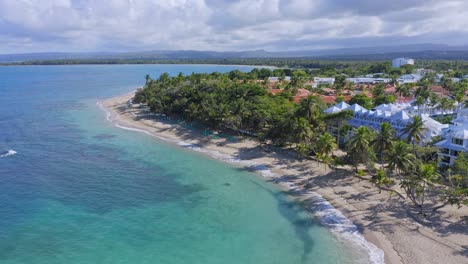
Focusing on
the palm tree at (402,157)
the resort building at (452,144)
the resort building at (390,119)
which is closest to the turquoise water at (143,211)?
the palm tree at (402,157)

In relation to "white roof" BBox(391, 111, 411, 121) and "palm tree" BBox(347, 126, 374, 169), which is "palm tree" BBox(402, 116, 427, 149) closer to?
"palm tree" BBox(347, 126, 374, 169)

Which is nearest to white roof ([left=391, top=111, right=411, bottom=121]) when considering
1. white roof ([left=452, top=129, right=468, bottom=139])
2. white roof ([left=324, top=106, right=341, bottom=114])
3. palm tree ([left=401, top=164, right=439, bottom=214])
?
white roof ([left=324, top=106, right=341, bottom=114])

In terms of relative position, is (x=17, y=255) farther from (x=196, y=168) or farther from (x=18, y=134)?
(x=18, y=134)

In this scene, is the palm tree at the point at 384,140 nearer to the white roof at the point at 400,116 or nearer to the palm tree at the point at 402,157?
the palm tree at the point at 402,157

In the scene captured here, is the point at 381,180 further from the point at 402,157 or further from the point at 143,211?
the point at 143,211

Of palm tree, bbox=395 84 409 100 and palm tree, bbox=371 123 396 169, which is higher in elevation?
palm tree, bbox=395 84 409 100

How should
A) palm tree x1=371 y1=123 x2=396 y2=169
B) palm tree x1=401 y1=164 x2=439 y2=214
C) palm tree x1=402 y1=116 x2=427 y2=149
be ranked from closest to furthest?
palm tree x1=401 y1=164 x2=439 y2=214
palm tree x1=371 y1=123 x2=396 y2=169
palm tree x1=402 y1=116 x2=427 y2=149

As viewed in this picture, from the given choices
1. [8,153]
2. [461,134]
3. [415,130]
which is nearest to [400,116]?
[415,130]
